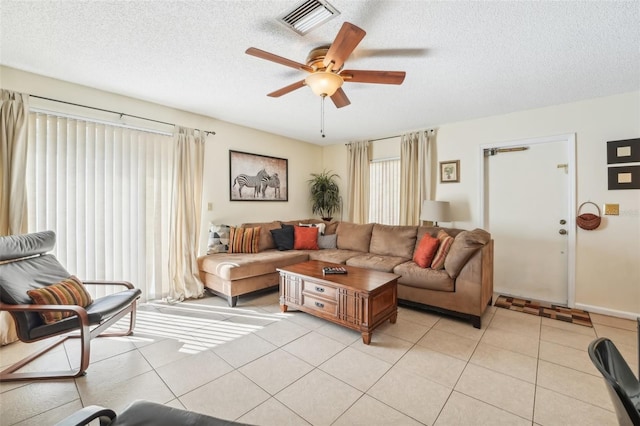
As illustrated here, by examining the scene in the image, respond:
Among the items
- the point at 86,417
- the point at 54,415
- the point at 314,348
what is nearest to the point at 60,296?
the point at 54,415

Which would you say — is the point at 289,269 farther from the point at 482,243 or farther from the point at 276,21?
the point at 276,21

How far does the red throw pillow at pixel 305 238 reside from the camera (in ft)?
14.3

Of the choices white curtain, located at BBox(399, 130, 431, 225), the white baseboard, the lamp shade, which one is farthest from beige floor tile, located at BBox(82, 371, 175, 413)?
the white baseboard

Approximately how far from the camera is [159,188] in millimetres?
3473

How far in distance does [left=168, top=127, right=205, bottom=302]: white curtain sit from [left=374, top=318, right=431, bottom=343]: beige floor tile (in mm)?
2405

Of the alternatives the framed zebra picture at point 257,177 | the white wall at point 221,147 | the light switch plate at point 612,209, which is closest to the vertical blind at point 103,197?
the white wall at point 221,147

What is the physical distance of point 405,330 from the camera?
2656mm

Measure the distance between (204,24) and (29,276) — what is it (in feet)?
7.80

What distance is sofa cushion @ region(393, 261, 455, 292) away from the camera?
2863mm

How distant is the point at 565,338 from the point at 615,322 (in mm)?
927

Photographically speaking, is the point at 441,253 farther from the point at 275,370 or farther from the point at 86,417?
the point at 86,417

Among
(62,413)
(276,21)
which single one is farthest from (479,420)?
(276,21)

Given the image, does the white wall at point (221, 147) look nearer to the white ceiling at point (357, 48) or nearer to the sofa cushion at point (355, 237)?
the white ceiling at point (357, 48)

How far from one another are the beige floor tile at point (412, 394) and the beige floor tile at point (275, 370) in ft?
1.80
